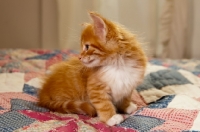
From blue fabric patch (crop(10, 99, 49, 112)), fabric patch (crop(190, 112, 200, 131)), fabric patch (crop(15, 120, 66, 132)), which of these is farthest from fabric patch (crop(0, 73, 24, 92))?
fabric patch (crop(190, 112, 200, 131))

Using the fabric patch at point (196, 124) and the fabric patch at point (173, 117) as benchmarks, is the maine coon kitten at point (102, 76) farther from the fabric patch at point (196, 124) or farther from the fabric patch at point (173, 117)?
the fabric patch at point (196, 124)

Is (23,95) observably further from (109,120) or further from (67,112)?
(109,120)

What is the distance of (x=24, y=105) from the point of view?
1345 millimetres

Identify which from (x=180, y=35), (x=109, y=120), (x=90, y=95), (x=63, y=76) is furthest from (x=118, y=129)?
(x=180, y=35)

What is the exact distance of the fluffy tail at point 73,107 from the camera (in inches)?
50.9

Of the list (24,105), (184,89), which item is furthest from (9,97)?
(184,89)

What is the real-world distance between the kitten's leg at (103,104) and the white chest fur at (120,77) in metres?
→ 0.04

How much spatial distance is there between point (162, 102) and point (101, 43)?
1.33 ft

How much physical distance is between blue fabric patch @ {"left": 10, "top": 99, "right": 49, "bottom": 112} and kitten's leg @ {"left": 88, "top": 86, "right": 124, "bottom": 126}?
0.76 ft

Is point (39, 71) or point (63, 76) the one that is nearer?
point (63, 76)

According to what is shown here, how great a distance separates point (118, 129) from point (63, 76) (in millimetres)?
396

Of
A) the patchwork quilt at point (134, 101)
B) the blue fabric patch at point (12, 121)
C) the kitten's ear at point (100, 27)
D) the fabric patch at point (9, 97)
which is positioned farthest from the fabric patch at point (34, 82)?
the kitten's ear at point (100, 27)

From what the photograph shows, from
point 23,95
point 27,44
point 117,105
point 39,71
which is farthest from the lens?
point 27,44

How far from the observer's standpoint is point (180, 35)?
2455mm
